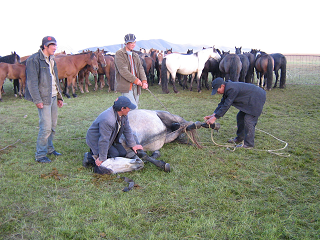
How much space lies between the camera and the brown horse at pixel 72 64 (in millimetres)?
11352

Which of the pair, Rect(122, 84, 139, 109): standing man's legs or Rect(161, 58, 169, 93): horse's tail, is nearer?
Rect(122, 84, 139, 109): standing man's legs

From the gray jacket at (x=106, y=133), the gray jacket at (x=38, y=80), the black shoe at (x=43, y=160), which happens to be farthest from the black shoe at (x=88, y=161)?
the gray jacket at (x=38, y=80)

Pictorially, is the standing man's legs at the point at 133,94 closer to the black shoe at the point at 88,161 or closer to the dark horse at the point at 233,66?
the black shoe at the point at 88,161

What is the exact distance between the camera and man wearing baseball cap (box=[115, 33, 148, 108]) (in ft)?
17.2

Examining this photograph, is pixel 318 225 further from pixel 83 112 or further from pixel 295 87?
pixel 295 87

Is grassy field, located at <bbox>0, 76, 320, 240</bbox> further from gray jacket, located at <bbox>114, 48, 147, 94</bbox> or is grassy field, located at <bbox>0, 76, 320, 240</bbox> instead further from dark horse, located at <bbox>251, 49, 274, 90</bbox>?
dark horse, located at <bbox>251, 49, 274, 90</bbox>

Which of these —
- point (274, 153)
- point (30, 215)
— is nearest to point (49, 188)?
point (30, 215)

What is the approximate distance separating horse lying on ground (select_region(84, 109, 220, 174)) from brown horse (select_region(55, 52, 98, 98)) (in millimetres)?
7482

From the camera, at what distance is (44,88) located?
4.42 metres

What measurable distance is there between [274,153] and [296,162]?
0.44 metres

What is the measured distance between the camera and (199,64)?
12.7 meters

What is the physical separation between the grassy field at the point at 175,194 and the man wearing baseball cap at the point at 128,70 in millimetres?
1417

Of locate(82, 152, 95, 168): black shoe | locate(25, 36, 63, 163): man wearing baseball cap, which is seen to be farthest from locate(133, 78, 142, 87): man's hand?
locate(82, 152, 95, 168): black shoe

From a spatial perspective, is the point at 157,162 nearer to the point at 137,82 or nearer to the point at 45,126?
the point at 137,82
